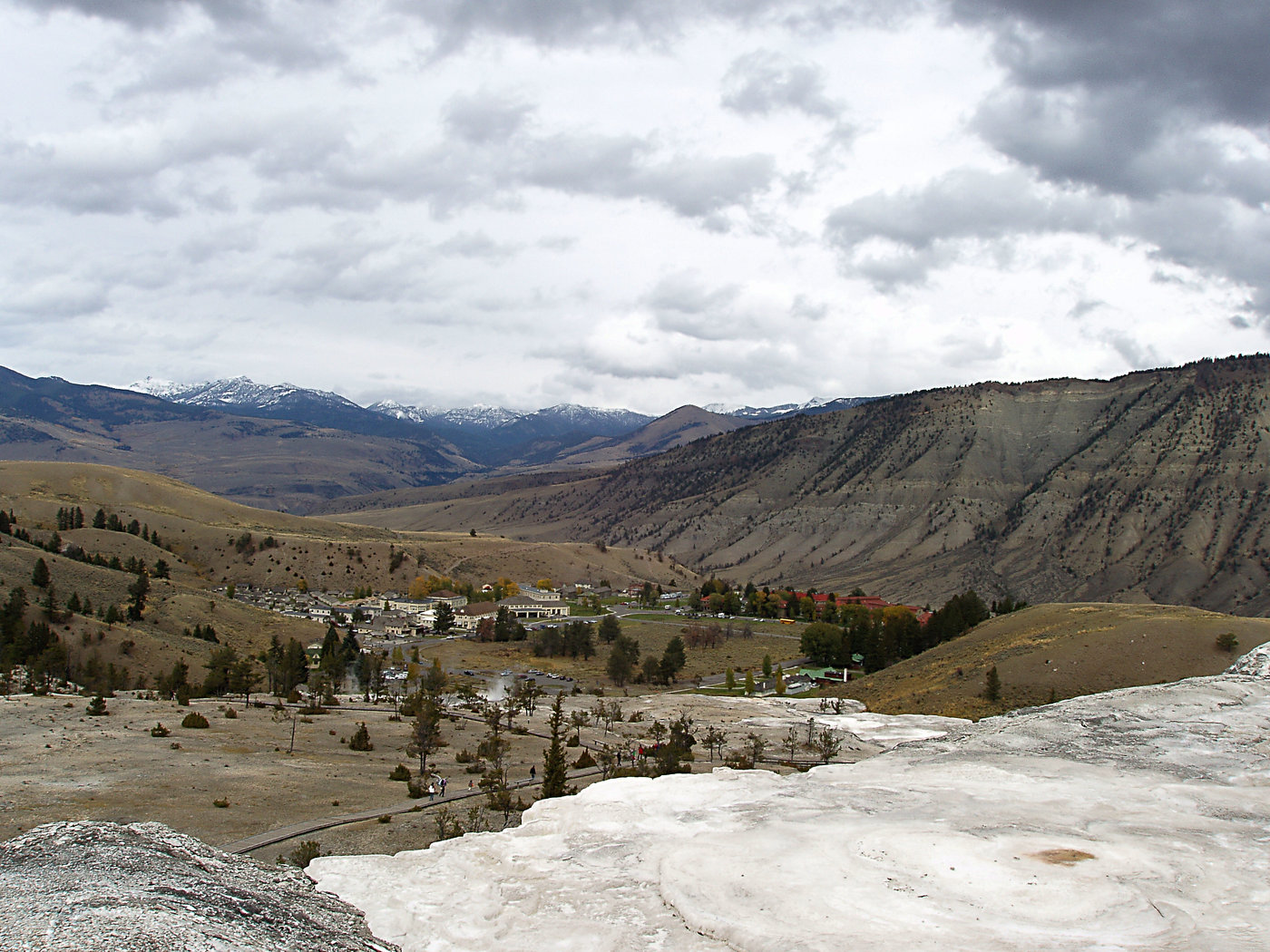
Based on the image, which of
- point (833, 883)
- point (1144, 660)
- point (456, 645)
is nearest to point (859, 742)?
point (1144, 660)

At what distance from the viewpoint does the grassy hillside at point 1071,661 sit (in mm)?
66750

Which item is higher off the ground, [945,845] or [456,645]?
[945,845]

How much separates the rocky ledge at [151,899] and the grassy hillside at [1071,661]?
5556 cm

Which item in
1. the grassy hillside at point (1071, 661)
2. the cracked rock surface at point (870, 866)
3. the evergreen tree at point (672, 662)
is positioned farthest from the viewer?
the evergreen tree at point (672, 662)

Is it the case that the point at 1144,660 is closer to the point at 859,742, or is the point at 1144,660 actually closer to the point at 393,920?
the point at 859,742

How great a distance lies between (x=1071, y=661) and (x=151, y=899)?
66.6 m

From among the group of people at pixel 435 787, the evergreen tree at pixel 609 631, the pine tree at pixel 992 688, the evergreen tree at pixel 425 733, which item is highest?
the pine tree at pixel 992 688

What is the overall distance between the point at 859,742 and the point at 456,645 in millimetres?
81142

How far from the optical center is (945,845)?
29.1 metres

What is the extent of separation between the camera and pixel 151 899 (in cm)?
2002

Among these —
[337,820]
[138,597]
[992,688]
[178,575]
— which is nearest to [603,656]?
[138,597]

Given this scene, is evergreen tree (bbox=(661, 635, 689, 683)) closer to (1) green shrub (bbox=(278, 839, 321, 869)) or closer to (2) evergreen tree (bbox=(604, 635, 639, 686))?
(2) evergreen tree (bbox=(604, 635, 639, 686))

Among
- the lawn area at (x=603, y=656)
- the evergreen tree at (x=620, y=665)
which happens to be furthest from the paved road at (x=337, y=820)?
the lawn area at (x=603, y=656)

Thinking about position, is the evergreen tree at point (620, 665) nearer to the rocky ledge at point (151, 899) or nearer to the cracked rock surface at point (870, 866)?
the cracked rock surface at point (870, 866)
